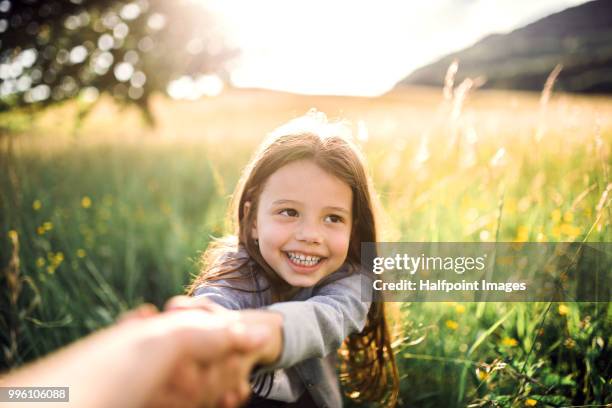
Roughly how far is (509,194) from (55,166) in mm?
4068

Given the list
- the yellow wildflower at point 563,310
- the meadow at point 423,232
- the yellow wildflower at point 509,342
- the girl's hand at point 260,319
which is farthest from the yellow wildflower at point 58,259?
the yellow wildflower at point 563,310

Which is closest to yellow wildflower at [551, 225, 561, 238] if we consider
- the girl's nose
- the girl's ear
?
the girl's nose

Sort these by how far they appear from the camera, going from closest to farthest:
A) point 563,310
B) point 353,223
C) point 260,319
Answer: point 260,319 → point 353,223 → point 563,310

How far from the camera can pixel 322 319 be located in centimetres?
121

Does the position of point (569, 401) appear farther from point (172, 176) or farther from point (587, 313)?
point (172, 176)

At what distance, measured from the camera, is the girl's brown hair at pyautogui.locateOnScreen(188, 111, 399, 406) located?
1562 mm

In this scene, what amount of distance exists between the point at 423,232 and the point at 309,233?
1241 millimetres

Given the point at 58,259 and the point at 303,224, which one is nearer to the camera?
the point at 303,224

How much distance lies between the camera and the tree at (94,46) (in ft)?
17.3

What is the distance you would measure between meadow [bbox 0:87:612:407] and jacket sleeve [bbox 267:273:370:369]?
0.42 meters

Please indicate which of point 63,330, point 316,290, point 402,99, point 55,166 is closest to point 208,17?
point 55,166

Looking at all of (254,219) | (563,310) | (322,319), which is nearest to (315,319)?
(322,319)

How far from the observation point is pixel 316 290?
157cm

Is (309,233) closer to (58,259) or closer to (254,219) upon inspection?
(254,219)
